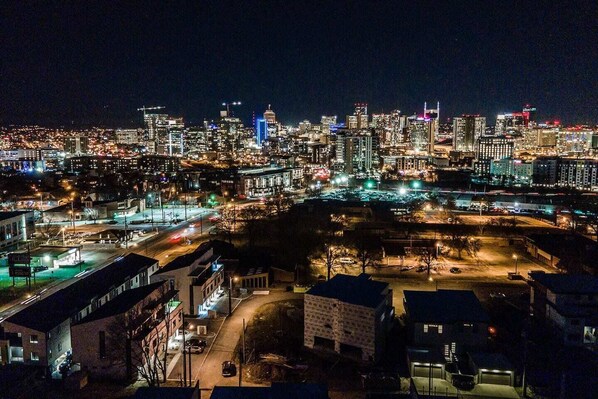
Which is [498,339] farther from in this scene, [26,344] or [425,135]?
[425,135]

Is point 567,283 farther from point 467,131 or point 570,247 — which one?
point 467,131

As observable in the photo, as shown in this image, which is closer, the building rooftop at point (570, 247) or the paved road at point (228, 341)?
the paved road at point (228, 341)

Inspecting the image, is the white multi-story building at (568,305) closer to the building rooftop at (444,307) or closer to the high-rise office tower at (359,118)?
the building rooftop at (444,307)

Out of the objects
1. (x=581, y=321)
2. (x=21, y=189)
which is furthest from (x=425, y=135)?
(x=581, y=321)

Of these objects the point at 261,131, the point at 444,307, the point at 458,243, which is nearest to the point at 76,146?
the point at 261,131

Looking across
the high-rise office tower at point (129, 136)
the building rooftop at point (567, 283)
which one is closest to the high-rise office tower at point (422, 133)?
the high-rise office tower at point (129, 136)

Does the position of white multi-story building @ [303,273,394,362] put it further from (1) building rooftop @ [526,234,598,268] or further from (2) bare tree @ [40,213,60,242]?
(2) bare tree @ [40,213,60,242]
